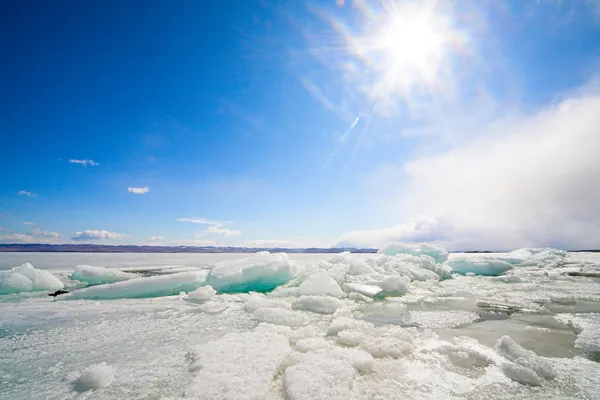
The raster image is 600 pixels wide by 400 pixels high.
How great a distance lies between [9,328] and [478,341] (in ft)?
22.1

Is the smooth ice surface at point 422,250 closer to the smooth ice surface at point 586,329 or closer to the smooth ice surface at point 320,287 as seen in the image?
the smooth ice surface at point 320,287

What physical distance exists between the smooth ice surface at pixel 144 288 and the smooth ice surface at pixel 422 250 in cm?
1145

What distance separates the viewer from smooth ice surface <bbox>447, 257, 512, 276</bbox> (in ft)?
48.9

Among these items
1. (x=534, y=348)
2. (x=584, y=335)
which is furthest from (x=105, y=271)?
(x=584, y=335)

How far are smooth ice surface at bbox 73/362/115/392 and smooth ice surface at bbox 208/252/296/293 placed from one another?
5.78 metres

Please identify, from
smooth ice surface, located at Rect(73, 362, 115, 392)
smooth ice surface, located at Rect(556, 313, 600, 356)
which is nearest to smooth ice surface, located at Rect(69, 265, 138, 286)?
smooth ice surface, located at Rect(73, 362, 115, 392)

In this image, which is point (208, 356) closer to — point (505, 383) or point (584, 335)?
point (505, 383)

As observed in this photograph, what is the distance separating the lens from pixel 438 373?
8.84 feet

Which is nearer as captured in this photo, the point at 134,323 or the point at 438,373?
the point at 438,373

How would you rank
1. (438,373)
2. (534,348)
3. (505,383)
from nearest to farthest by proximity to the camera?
(505,383) → (438,373) → (534,348)

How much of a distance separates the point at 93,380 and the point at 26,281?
8204 mm

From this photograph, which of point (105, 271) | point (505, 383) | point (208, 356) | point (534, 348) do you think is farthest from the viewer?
point (105, 271)

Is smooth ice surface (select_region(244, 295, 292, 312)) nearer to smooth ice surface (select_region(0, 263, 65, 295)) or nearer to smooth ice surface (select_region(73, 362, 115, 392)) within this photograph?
smooth ice surface (select_region(73, 362, 115, 392))

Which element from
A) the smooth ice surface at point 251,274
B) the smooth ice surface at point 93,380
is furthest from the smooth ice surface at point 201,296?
the smooth ice surface at point 93,380
